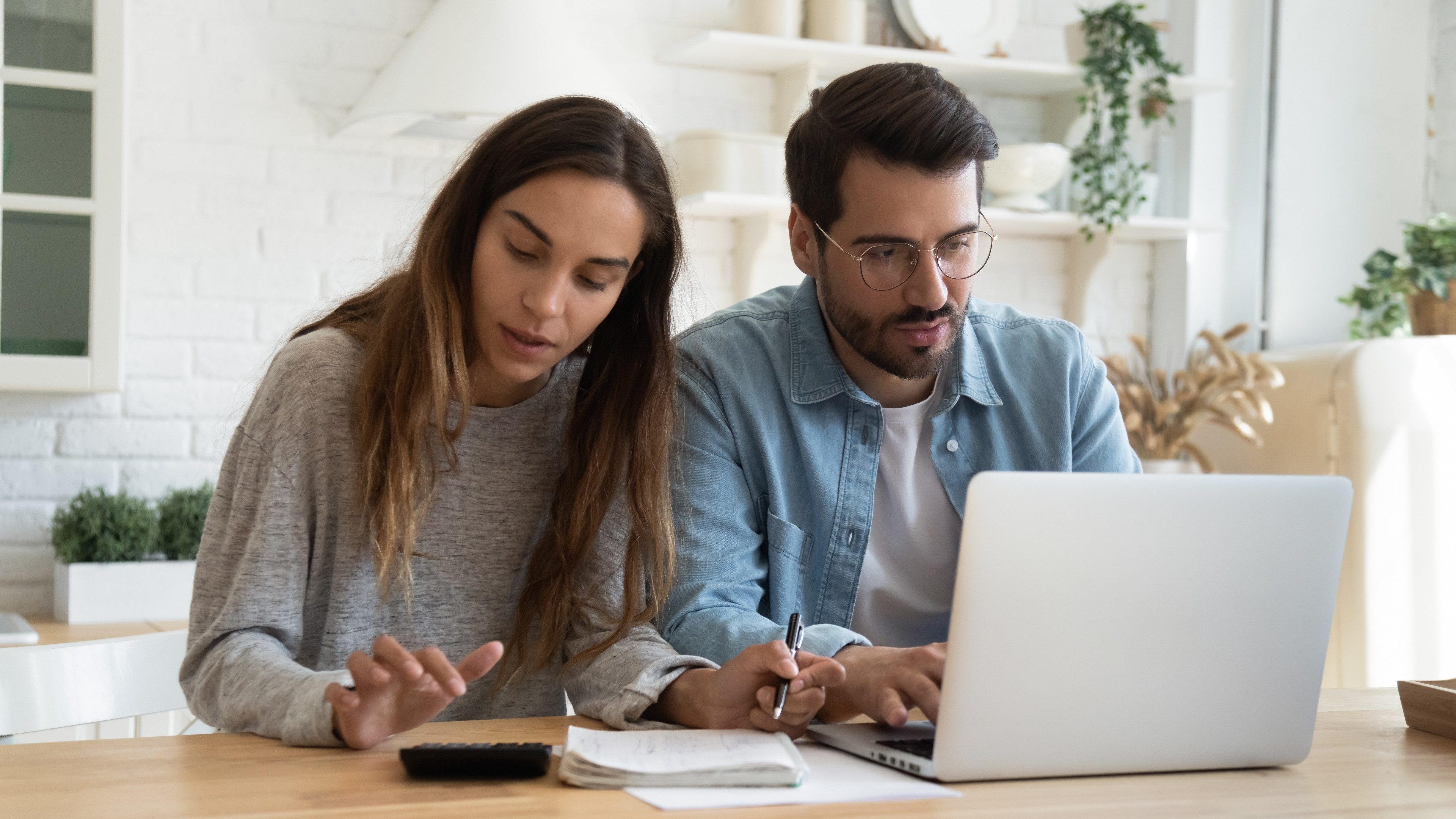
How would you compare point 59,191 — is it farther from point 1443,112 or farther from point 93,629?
point 1443,112

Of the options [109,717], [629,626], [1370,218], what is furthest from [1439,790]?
[1370,218]

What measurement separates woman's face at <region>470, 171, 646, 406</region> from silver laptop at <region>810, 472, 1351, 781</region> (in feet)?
1.64

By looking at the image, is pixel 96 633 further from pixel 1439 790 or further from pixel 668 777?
pixel 1439 790

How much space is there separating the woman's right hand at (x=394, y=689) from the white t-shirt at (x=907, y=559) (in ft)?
2.12

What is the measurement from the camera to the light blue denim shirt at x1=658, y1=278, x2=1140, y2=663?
1437 millimetres

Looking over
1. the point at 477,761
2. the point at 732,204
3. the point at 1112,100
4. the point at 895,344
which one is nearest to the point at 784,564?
the point at 895,344

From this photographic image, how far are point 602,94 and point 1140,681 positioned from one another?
1383 mm

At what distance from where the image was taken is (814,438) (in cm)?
149

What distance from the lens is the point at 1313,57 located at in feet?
10.3

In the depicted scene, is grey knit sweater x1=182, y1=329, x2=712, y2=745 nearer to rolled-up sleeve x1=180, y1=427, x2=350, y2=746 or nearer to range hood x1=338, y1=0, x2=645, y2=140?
rolled-up sleeve x1=180, y1=427, x2=350, y2=746

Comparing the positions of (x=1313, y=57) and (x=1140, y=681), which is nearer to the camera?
(x=1140, y=681)

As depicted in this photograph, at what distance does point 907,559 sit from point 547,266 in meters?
0.56

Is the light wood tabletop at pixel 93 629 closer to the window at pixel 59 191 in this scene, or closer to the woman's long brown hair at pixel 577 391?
the window at pixel 59 191

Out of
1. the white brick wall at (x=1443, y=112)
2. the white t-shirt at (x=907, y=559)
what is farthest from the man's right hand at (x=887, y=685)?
the white brick wall at (x=1443, y=112)
